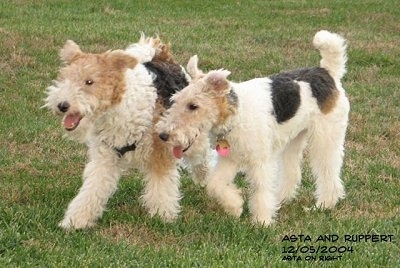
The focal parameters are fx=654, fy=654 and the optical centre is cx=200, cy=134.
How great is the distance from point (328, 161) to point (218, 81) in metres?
1.59

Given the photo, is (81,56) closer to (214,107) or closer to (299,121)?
(214,107)

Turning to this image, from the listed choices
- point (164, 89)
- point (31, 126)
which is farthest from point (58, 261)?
point (31, 126)

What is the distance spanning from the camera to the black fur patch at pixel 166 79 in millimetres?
5395

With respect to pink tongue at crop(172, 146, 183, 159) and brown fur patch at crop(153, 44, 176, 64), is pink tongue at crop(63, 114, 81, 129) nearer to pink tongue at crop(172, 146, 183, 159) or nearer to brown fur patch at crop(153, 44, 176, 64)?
pink tongue at crop(172, 146, 183, 159)

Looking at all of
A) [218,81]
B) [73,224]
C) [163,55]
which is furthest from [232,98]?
[73,224]

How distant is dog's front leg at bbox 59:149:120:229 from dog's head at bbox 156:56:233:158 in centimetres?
59

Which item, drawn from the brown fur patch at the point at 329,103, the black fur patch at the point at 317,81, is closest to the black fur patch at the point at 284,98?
the black fur patch at the point at 317,81

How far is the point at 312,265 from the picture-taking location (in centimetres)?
434

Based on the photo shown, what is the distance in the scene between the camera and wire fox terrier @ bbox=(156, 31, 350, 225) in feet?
16.2

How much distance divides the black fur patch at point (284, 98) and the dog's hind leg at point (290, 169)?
2.12ft

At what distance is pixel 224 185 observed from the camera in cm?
526

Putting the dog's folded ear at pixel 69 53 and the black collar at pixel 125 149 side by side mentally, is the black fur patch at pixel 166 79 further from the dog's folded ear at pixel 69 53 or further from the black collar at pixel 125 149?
the dog's folded ear at pixel 69 53

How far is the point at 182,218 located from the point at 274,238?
2.86ft

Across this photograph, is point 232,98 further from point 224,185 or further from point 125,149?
point 125,149
